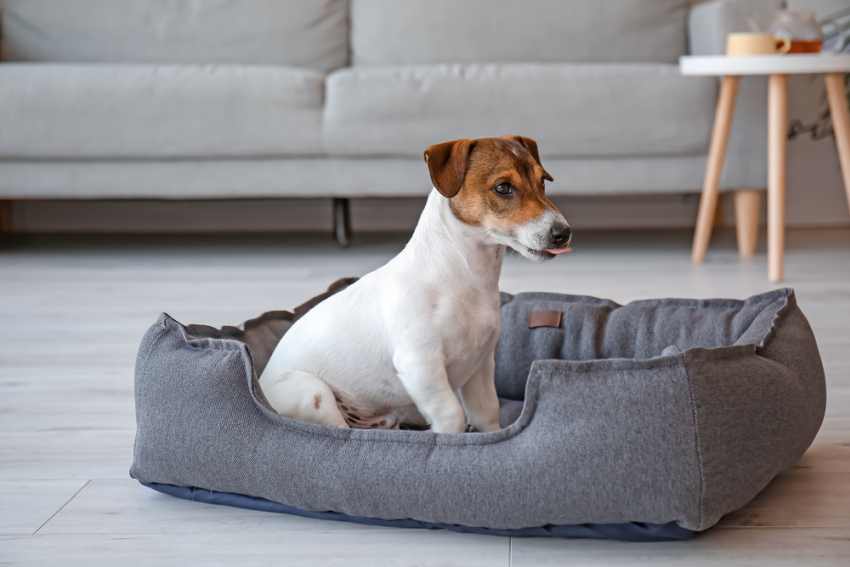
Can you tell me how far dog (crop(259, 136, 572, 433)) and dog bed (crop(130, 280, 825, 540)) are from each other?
141 mm

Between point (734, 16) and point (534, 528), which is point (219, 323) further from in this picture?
point (734, 16)

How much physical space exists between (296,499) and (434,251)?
→ 0.41 metres

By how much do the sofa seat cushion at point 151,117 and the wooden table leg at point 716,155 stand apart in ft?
3.94

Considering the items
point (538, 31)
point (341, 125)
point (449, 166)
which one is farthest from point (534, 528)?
point (538, 31)

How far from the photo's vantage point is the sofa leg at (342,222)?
400 centimetres

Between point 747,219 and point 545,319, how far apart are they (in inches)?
68.6

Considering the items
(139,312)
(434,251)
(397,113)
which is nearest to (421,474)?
(434,251)

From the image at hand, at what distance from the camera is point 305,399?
5.23 ft

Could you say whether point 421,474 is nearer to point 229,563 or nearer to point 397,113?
point 229,563

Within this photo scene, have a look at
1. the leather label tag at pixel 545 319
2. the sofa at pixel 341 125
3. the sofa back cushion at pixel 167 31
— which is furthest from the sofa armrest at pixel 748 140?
the leather label tag at pixel 545 319

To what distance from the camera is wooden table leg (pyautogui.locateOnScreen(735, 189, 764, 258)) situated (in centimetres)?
358

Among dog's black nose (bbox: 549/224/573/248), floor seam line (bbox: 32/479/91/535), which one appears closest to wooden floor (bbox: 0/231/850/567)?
floor seam line (bbox: 32/479/91/535)

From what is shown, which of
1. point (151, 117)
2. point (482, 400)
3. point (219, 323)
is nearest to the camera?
point (482, 400)

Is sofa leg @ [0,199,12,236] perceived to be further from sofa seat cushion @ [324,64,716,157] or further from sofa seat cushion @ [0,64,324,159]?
sofa seat cushion @ [324,64,716,157]
